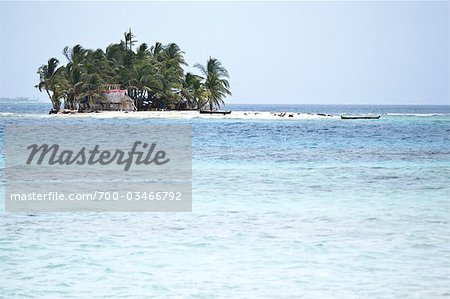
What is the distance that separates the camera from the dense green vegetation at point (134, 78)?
66.8 meters

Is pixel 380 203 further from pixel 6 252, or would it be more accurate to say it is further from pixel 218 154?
pixel 218 154

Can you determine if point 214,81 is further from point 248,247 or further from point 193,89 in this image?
point 248,247

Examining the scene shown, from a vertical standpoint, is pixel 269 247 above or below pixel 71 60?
below

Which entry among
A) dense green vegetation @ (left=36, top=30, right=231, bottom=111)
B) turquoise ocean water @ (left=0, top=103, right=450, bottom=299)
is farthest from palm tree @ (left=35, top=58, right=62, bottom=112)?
turquoise ocean water @ (left=0, top=103, right=450, bottom=299)

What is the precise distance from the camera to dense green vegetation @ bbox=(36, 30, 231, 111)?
6675cm

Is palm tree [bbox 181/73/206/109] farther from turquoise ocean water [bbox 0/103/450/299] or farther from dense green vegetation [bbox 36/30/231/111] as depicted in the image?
turquoise ocean water [bbox 0/103/450/299]

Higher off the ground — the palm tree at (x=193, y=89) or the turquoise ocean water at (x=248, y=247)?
the palm tree at (x=193, y=89)

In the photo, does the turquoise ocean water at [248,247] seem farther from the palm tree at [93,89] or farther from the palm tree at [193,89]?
the palm tree at [193,89]

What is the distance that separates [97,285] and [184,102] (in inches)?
2676

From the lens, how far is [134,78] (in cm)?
6744

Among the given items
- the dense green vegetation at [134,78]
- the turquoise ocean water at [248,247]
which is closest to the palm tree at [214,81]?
the dense green vegetation at [134,78]

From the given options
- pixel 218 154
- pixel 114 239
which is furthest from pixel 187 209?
pixel 218 154

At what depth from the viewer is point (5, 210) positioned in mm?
12039

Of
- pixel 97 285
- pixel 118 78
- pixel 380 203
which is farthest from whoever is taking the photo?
pixel 118 78
